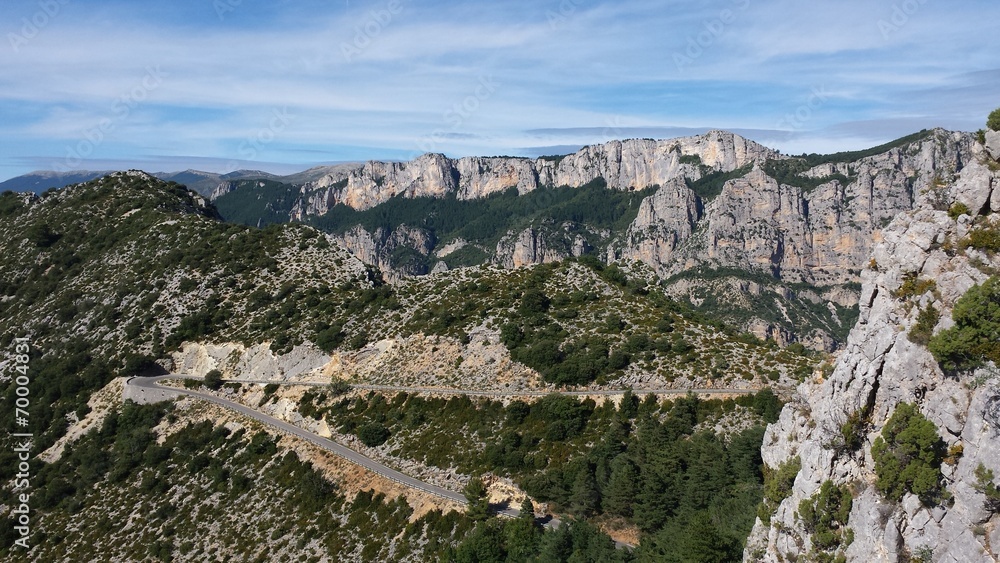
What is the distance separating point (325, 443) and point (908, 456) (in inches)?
2303

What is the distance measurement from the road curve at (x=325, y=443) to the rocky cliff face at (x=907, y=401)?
1149 inches

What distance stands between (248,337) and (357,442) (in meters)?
32.3

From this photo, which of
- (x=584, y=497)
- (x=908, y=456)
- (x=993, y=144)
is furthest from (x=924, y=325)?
(x=584, y=497)

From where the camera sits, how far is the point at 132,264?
113250 mm

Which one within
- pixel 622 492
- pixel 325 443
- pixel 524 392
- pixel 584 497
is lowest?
pixel 325 443

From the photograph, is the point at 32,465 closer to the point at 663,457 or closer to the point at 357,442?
the point at 357,442

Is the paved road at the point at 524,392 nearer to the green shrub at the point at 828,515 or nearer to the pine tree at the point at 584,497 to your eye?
the pine tree at the point at 584,497

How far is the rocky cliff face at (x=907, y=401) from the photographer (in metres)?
23.1

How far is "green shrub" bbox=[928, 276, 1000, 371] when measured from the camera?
23.4m

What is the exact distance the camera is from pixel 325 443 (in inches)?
2719

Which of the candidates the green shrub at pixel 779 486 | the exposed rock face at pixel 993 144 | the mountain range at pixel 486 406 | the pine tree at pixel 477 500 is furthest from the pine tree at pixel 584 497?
the exposed rock face at pixel 993 144

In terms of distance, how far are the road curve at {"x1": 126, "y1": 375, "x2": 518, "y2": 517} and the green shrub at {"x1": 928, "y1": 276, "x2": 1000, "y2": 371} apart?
3684 cm

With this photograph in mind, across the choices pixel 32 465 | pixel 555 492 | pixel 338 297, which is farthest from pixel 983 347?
pixel 32 465

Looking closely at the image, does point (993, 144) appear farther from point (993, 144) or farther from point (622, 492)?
point (622, 492)
